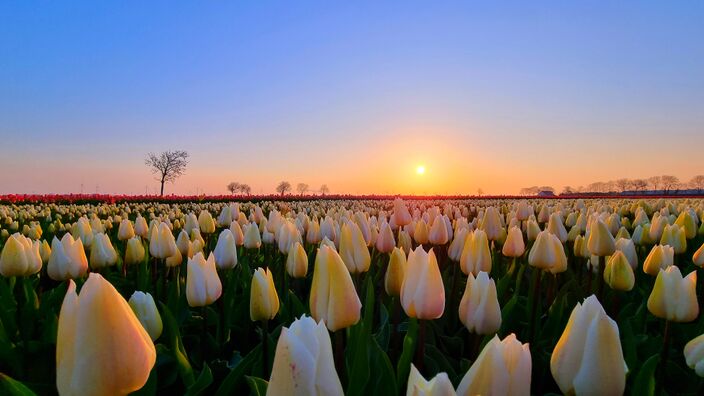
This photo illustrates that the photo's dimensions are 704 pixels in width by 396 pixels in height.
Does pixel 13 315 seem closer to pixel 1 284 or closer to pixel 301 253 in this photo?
pixel 1 284

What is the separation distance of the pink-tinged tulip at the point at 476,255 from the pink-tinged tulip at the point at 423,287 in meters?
0.88

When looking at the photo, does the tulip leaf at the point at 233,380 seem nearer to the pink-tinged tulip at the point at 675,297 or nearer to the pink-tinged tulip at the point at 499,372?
the pink-tinged tulip at the point at 499,372

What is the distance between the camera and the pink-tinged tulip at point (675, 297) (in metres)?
1.90

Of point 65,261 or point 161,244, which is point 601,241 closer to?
point 161,244

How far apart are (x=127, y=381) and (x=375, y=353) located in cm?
101

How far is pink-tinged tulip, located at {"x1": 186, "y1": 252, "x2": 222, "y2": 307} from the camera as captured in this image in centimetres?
226

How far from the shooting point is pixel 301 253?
278cm

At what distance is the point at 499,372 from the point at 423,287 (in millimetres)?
809

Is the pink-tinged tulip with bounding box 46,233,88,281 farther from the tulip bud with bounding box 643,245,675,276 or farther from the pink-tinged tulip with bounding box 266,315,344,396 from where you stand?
the tulip bud with bounding box 643,245,675,276

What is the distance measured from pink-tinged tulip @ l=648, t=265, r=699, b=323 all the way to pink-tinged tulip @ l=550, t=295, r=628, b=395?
38.9 inches

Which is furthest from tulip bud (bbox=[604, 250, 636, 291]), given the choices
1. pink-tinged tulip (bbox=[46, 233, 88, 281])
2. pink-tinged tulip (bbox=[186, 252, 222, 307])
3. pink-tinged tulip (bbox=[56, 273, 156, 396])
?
pink-tinged tulip (bbox=[46, 233, 88, 281])

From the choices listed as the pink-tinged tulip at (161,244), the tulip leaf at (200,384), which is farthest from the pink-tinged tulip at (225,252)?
the tulip leaf at (200,384)

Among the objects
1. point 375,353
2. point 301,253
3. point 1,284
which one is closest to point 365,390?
point 375,353

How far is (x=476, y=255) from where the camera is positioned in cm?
265
